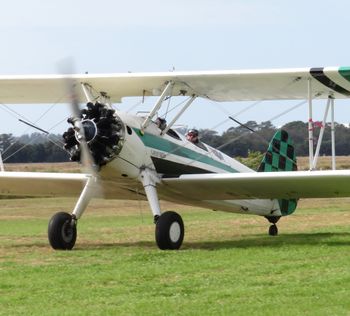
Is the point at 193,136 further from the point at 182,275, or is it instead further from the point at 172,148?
the point at 182,275

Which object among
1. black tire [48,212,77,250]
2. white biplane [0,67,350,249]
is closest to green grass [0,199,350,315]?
black tire [48,212,77,250]

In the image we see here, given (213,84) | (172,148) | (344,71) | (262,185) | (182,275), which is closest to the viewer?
(182,275)

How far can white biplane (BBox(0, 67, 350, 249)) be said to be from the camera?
1193 cm

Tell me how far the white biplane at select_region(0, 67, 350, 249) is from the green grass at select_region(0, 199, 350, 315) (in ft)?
2.60

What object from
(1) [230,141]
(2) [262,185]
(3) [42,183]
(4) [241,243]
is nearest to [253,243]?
(4) [241,243]

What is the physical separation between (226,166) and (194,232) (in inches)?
83.8

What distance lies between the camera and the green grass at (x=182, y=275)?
655 centimetres

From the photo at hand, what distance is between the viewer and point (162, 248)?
11938 millimetres

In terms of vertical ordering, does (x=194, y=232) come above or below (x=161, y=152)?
below

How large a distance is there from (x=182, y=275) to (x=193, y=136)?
20.2ft

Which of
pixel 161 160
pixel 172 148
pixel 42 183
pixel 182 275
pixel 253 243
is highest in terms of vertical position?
pixel 172 148

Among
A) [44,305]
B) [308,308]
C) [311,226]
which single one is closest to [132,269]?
[44,305]

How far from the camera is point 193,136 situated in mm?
14523

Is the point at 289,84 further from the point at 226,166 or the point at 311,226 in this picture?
the point at 311,226
